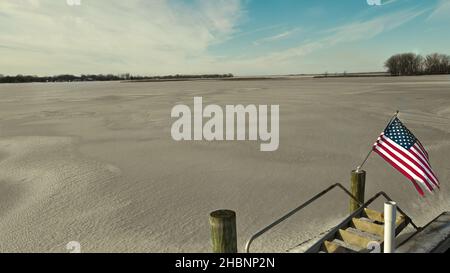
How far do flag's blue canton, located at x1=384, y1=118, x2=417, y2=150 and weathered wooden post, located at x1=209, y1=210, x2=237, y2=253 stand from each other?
3.13 metres

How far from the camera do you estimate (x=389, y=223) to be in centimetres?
402

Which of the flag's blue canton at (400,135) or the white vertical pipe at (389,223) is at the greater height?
the flag's blue canton at (400,135)

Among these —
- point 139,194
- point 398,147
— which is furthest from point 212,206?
point 398,147

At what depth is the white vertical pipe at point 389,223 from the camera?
3.84 m

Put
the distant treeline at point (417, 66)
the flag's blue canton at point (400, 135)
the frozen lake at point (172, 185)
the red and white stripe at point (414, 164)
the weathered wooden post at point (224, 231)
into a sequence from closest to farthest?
1. the weathered wooden post at point (224, 231)
2. the red and white stripe at point (414, 164)
3. the flag's blue canton at point (400, 135)
4. the frozen lake at point (172, 185)
5. the distant treeline at point (417, 66)

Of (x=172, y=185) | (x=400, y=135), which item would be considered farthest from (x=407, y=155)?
(x=172, y=185)

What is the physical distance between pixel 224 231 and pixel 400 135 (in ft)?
11.1

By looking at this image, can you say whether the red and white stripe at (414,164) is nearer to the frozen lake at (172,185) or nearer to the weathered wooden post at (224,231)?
the frozen lake at (172,185)

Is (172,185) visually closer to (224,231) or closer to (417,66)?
(224,231)

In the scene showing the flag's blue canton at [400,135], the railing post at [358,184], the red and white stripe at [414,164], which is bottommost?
the railing post at [358,184]

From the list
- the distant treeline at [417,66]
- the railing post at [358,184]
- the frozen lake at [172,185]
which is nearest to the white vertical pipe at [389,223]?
the railing post at [358,184]

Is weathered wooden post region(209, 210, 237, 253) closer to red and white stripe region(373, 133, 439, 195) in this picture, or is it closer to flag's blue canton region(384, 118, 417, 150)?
red and white stripe region(373, 133, 439, 195)

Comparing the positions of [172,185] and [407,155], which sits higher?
[407,155]

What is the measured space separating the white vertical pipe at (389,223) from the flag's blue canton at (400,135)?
62.3 inches
